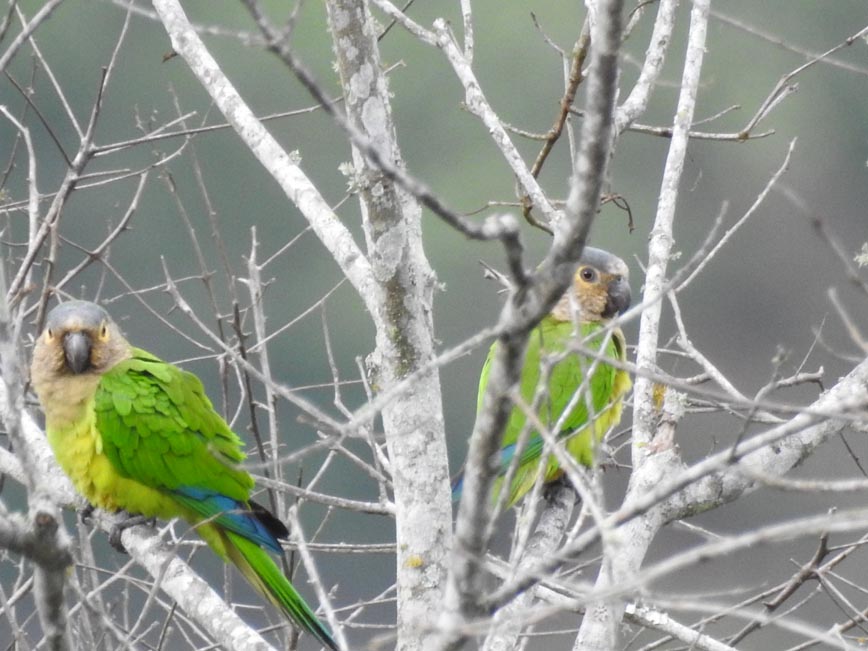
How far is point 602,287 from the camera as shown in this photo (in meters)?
6.00

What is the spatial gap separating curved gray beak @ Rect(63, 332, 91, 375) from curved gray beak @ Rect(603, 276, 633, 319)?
7.59 feet

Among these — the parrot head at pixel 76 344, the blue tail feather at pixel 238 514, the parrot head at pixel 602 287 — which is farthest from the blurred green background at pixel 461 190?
the blue tail feather at pixel 238 514

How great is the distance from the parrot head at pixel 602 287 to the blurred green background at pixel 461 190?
12.0 metres

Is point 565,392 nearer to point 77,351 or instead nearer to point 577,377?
point 577,377

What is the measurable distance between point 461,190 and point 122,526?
1670 centimetres

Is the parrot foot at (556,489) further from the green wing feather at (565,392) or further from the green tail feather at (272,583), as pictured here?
the green tail feather at (272,583)

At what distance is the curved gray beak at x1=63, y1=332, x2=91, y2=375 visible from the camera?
5.10 meters

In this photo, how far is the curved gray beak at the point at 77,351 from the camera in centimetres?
510

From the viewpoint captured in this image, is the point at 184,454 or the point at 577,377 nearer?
the point at 184,454

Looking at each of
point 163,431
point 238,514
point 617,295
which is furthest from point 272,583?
point 617,295

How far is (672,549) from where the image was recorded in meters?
22.0

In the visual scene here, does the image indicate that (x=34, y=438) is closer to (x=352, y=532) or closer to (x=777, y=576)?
(x=352, y=532)

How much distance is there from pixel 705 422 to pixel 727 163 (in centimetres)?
660

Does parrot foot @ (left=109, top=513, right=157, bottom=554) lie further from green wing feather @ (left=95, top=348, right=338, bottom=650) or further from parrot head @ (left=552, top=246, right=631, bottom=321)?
parrot head @ (left=552, top=246, right=631, bottom=321)
